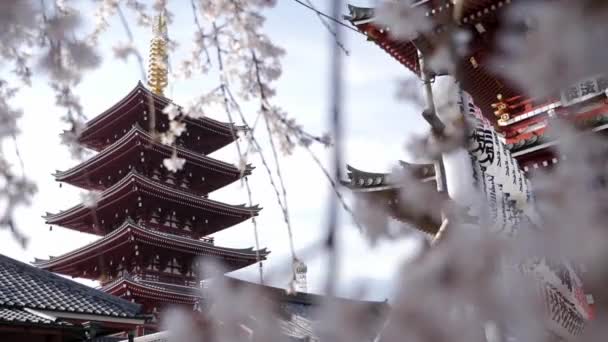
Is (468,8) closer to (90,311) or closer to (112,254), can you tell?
Answer: (90,311)

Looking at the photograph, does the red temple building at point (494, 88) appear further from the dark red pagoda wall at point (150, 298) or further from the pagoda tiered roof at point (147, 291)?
the dark red pagoda wall at point (150, 298)

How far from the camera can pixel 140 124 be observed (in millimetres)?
14914

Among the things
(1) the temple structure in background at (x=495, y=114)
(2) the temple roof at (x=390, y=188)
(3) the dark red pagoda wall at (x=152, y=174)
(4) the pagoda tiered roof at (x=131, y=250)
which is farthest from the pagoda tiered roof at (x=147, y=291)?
(1) the temple structure in background at (x=495, y=114)

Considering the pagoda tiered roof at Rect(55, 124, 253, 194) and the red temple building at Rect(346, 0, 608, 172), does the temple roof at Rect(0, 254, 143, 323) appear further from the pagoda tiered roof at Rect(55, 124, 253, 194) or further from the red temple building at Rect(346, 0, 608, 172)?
the pagoda tiered roof at Rect(55, 124, 253, 194)

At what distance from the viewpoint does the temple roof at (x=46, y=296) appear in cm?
607

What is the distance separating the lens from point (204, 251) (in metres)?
14.5

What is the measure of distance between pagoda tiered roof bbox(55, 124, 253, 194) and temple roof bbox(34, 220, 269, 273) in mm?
1853

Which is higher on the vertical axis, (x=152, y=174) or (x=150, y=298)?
(x=152, y=174)

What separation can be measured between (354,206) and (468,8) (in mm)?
4822

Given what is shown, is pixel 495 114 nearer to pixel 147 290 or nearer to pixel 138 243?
pixel 147 290

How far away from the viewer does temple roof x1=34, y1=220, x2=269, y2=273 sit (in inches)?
513

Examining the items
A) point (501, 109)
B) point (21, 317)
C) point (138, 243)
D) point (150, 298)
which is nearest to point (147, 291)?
point (150, 298)

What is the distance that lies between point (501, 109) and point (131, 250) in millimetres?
10285

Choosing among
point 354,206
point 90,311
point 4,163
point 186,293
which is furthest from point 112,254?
point 354,206
